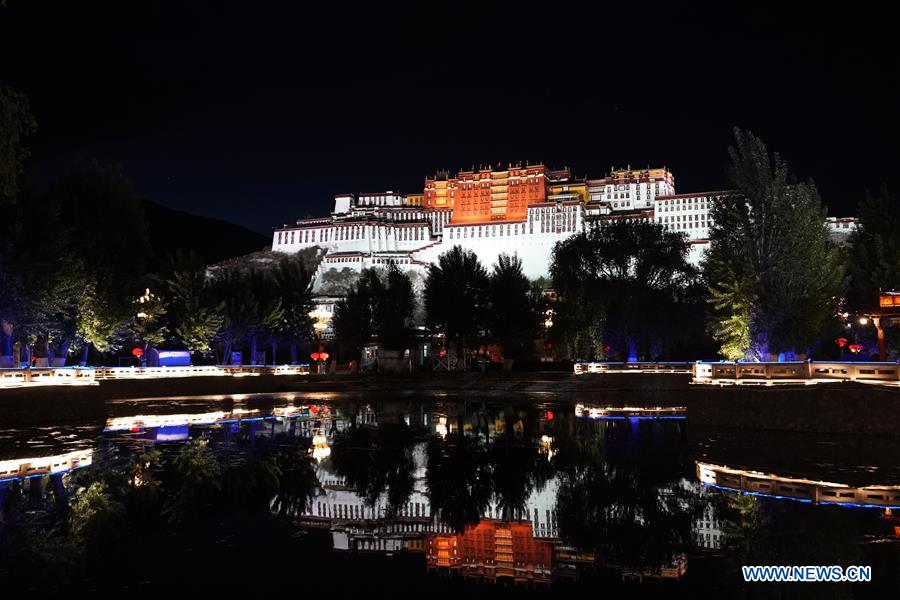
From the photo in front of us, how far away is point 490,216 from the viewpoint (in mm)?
146250

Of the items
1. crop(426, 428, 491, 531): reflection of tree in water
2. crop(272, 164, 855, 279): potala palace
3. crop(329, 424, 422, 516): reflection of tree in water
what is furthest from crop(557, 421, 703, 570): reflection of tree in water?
crop(272, 164, 855, 279): potala palace

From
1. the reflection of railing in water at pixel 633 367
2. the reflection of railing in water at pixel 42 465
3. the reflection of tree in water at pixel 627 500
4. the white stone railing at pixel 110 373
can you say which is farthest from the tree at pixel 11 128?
the reflection of railing in water at pixel 633 367

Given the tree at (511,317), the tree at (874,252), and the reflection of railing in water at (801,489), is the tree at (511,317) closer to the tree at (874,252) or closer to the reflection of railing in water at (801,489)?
the tree at (874,252)

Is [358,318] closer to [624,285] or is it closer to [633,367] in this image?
[624,285]

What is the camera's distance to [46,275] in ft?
105

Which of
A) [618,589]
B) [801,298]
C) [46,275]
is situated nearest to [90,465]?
[618,589]

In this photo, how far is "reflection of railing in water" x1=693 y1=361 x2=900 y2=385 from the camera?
71.1 feet

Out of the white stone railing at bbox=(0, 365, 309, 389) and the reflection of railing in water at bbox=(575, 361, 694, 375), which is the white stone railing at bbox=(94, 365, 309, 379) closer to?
the white stone railing at bbox=(0, 365, 309, 389)

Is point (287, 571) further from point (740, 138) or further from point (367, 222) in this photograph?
point (367, 222)

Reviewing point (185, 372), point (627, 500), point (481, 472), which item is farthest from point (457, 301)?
point (627, 500)

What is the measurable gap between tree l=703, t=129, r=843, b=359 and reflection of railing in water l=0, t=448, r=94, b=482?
88.0 feet

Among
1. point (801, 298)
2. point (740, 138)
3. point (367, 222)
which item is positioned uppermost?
point (367, 222)

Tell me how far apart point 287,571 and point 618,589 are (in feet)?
11.6

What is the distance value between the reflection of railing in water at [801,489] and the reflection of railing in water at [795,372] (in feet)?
34.6
